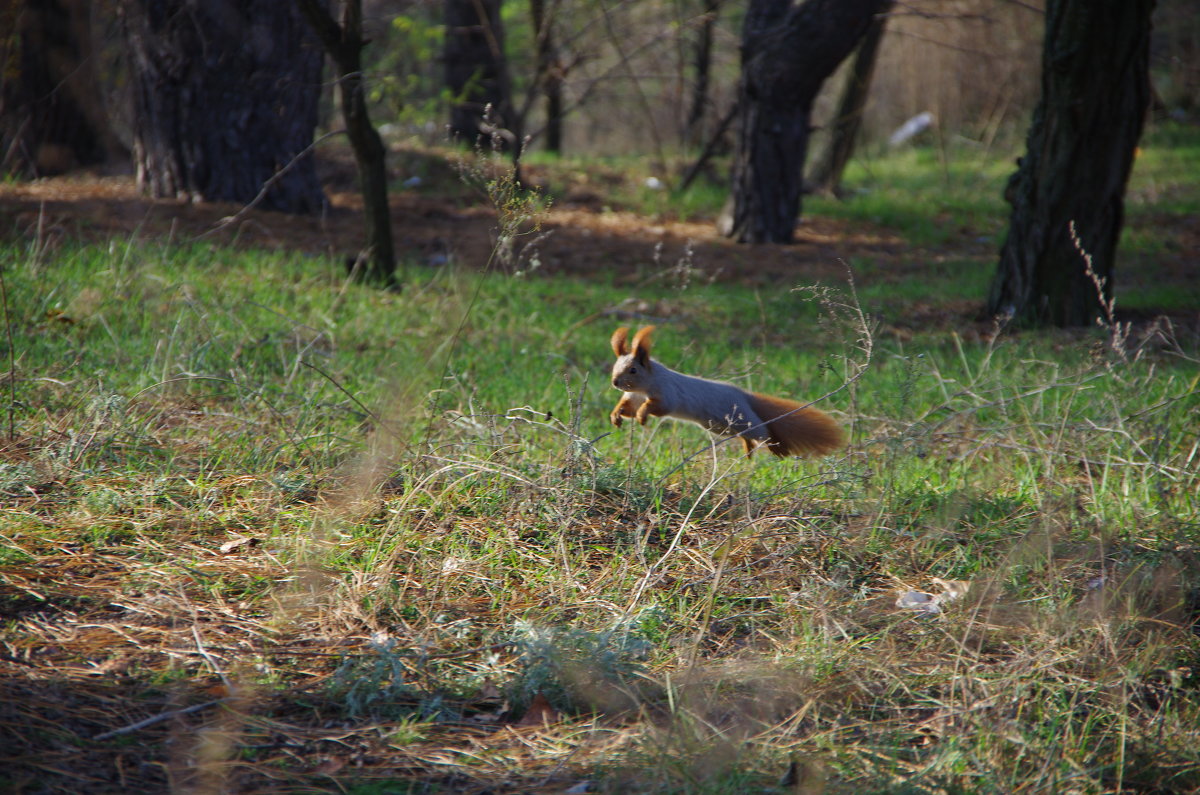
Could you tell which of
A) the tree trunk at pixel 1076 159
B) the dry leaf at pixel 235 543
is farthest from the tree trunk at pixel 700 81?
the dry leaf at pixel 235 543

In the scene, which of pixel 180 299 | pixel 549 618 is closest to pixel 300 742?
pixel 549 618

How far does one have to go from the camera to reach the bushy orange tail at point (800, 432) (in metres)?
3.32

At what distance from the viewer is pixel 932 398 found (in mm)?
4488

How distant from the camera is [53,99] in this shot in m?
7.10

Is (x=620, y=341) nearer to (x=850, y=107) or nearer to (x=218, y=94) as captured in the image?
(x=218, y=94)

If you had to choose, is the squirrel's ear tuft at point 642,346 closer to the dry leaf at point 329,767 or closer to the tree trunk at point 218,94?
the dry leaf at point 329,767

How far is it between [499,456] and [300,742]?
1.31 metres

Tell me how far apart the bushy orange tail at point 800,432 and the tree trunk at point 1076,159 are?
2361 mm

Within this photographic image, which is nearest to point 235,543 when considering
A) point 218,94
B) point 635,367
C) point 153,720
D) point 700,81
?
point 153,720

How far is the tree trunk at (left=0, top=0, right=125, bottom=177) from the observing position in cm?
722

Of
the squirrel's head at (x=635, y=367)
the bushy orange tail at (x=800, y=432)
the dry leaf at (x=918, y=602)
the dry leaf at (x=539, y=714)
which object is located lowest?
the dry leaf at (x=539, y=714)

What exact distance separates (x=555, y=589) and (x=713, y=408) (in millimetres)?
932

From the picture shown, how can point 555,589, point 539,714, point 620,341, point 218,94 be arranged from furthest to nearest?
1. point 218,94
2. point 620,341
3. point 555,589
4. point 539,714

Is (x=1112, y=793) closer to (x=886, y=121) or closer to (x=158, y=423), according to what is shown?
(x=158, y=423)
